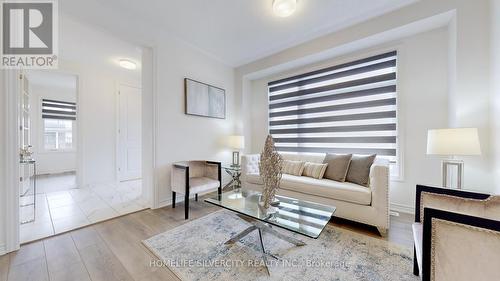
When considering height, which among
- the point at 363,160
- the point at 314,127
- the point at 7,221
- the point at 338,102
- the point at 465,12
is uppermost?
the point at 465,12

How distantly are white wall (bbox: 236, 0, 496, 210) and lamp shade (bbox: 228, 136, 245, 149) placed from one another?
2050mm

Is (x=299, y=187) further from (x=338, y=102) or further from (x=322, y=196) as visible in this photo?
(x=338, y=102)

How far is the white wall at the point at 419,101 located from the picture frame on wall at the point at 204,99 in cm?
291

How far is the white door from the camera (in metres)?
4.53

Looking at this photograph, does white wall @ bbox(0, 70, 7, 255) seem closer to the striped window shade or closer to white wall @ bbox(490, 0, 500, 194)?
white wall @ bbox(490, 0, 500, 194)

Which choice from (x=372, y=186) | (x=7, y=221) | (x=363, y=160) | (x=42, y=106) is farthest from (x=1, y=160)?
(x=42, y=106)

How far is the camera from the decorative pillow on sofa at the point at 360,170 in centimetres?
249

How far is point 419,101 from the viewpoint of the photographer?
2.57 meters

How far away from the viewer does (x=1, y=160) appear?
1.72 metres

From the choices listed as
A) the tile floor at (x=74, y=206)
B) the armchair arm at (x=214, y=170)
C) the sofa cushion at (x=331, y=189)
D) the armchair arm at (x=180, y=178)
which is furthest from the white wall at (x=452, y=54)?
the tile floor at (x=74, y=206)

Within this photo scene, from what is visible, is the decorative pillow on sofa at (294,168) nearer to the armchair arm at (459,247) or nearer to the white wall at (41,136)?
the armchair arm at (459,247)

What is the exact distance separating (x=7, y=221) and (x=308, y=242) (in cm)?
290

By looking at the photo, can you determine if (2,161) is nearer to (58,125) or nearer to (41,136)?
(41,136)

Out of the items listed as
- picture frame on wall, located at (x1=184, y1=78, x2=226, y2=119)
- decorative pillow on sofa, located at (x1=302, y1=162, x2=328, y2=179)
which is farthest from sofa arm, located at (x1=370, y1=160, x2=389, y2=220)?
picture frame on wall, located at (x1=184, y1=78, x2=226, y2=119)
